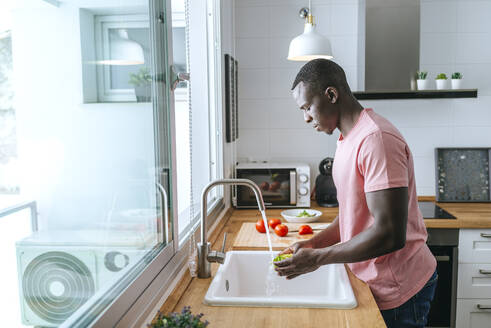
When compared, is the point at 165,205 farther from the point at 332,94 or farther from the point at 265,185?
the point at 265,185

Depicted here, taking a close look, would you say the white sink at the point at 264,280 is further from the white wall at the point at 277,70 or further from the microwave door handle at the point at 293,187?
the white wall at the point at 277,70

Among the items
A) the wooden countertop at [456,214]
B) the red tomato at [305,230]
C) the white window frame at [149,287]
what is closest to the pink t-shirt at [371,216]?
the white window frame at [149,287]

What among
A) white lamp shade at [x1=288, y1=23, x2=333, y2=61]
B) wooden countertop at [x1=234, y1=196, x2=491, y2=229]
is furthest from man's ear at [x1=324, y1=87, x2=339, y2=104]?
wooden countertop at [x1=234, y1=196, x2=491, y2=229]

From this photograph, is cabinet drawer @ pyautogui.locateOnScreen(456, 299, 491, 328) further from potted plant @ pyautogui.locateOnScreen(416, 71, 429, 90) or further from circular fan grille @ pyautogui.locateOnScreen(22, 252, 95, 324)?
circular fan grille @ pyautogui.locateOnScreen(22, 252, 95, 324)

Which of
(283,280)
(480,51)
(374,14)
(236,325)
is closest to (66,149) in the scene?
(236,325)

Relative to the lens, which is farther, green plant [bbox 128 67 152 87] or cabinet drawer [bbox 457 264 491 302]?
cabinet drawer [bbox 457 264 491 302]

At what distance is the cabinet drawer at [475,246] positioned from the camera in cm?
258

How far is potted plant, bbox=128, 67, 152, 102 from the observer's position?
4.02ft

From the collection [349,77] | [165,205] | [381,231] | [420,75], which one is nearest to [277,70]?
[349,77]

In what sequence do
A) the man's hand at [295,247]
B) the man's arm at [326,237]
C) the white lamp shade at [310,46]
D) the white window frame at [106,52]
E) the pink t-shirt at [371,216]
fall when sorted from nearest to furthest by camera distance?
the white window frame at [106,52] → the pink t-shirt at [371,216] → the man's hand at [295,247] → the man's arm at [326,237] → the white lamp shade at [310,46]

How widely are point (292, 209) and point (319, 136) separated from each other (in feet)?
2.18

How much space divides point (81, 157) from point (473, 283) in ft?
7.95

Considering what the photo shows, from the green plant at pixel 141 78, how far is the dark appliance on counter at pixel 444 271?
6.10 feet

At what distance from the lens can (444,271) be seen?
2.59 meters
